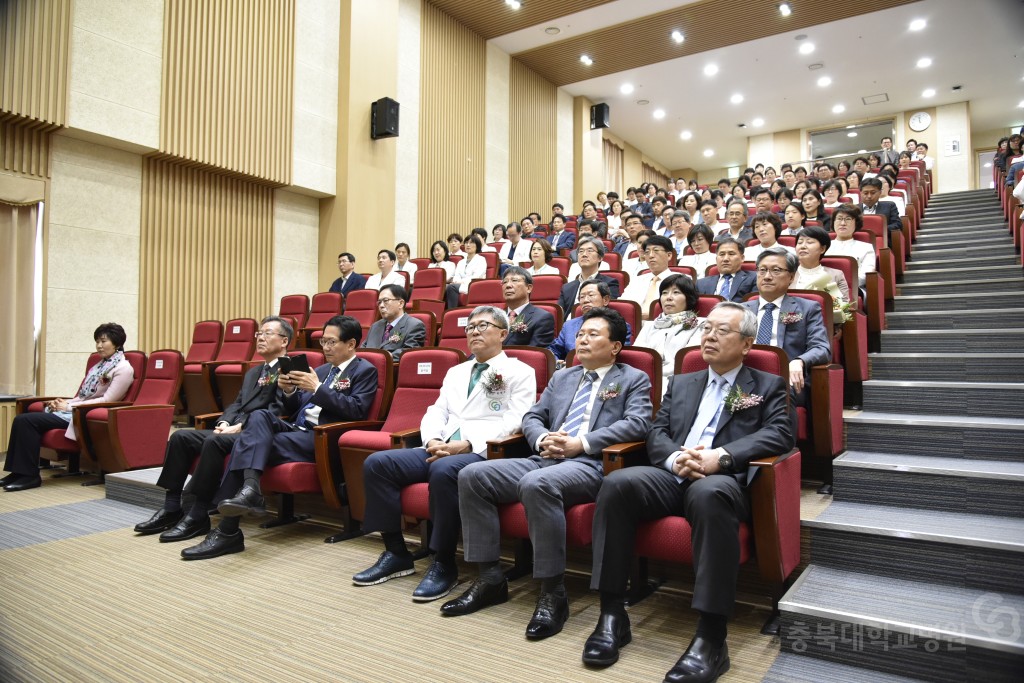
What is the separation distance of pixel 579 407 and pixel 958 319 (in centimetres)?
235

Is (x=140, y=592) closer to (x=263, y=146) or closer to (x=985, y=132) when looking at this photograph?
(x=263, y=146)

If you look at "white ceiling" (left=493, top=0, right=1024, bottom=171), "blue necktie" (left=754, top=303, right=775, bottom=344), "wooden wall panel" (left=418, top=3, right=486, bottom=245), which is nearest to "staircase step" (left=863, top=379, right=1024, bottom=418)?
"blue necktie" (left=754, top=303, right=775, bottom=344)

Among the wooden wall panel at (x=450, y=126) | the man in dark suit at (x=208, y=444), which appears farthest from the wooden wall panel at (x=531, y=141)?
the man in dark suit at (x=208, y=444)

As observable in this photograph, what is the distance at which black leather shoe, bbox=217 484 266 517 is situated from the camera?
2.34 meters

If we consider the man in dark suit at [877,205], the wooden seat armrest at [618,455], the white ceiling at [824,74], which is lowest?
the wooden seat armrest at [618,455]

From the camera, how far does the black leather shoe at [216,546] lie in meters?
2.41

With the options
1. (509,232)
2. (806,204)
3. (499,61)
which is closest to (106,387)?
(509,232)

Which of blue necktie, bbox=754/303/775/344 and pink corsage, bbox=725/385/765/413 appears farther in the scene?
blue necktie, bbox=754/303/775/344

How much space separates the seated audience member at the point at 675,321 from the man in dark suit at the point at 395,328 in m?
1.47

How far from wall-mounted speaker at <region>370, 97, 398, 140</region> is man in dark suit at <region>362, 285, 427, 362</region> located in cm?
351

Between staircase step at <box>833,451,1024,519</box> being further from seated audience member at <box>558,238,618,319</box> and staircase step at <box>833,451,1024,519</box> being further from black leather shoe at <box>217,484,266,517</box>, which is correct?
black leather shoe at <box>217,484,266,517</box>

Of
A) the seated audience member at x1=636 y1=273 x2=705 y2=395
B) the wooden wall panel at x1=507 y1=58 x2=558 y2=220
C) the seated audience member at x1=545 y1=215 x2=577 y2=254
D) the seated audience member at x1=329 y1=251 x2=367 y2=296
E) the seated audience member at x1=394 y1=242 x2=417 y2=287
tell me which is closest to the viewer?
the seated audience member at x1=636 y1=273 x2=705 y2=395

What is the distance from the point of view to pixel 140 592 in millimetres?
2084

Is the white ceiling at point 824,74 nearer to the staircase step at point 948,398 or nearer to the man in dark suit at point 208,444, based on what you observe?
the staircase step at point 948,398
